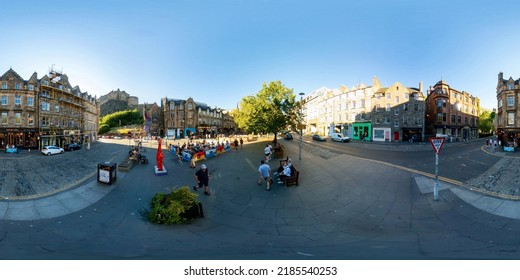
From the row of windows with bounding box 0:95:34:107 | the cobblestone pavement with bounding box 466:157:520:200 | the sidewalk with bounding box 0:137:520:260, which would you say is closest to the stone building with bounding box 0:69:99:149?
the row of windows with bounding box 0:95:34:107

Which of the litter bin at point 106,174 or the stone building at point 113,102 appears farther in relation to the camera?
the stone building at point 113,102

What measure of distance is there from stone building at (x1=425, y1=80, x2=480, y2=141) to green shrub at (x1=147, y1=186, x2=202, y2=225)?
4285cm

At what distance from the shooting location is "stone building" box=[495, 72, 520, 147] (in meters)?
25.3

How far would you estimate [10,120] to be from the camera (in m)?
30.2

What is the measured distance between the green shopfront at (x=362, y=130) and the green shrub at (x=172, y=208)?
Answer: 40846 millimetres

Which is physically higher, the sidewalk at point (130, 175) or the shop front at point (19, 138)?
the shop front at point (19, 138)

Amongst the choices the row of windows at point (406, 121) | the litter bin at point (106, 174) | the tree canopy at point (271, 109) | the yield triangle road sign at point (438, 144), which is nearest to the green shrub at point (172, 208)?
the litter bin at point (106, 174)

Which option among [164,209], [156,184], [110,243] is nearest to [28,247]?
[110,243]

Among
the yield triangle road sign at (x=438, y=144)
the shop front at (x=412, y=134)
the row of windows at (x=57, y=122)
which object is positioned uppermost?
the row of windows at (x=57, y=122)

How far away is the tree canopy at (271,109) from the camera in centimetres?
2206

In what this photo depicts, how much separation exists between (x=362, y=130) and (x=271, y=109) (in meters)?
28.7

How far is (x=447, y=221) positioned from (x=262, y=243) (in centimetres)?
629

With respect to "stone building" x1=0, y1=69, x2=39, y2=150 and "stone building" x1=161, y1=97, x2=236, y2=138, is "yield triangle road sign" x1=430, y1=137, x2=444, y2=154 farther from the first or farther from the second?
"stone building" x1=161, y1=97, x2=236, y2=138

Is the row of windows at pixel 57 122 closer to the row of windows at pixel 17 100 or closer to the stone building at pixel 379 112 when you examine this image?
the row of windows at pixel 17 100
